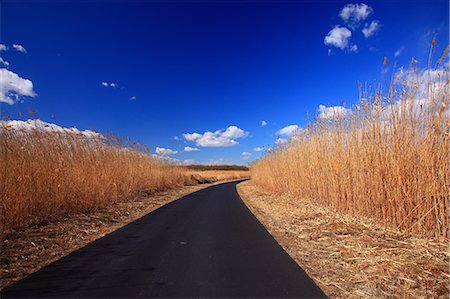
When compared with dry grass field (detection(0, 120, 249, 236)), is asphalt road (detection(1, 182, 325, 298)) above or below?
below

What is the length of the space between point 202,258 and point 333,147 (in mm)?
6157

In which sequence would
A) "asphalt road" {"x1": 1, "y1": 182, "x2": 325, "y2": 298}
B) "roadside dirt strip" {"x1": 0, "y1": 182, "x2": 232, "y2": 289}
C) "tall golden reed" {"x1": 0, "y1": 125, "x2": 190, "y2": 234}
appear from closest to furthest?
"asphalt road" {"x1": 1, "y1": 182, "x2": 325, "y2": 298}
"roadside dirt strip" {"x1": 0, "y1": 182, "x2": 232, "y2": 289}
"tall golden reed" {"x1": 0, "y1": 125, "x2": 190, "y2": 234}

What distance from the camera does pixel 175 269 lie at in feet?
12.8

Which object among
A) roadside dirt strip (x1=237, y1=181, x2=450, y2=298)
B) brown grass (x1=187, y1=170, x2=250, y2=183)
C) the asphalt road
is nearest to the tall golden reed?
the asphalt road

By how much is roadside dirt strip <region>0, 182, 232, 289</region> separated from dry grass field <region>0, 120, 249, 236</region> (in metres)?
0.40

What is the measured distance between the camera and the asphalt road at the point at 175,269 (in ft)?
10.5

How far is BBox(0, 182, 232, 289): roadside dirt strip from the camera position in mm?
4082

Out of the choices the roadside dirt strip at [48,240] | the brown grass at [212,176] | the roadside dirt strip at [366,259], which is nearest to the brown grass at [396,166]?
the roadside dirt strip at [366,259]

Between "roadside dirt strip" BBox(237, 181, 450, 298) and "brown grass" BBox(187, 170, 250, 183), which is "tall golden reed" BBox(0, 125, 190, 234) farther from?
"brown grass" BBox(187, 170, 250, 183)

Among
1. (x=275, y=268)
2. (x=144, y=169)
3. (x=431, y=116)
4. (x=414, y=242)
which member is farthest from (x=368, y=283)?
(x=144, y=169)

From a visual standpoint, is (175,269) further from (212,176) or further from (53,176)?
(212,176)

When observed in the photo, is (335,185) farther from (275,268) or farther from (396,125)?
(275,268)

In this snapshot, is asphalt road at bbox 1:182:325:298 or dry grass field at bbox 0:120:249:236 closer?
asphalt road at bbox 1:182:325:298

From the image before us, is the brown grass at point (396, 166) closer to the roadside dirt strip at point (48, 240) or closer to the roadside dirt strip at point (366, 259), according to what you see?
the roadside dirt strip at point (366, 259)
